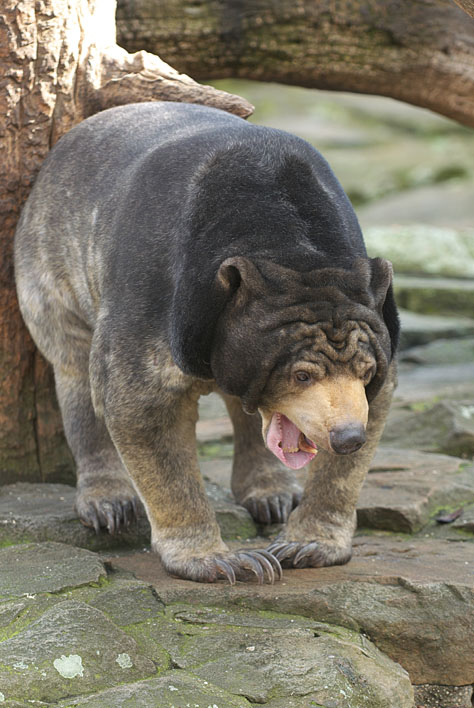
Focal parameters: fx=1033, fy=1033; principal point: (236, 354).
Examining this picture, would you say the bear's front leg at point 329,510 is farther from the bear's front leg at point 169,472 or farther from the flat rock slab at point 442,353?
the flat rock slab at point 442,353

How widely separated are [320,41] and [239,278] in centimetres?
332

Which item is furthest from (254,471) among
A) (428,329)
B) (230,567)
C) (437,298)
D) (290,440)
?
(437,298)

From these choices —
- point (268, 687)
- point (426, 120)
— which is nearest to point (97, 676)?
point (268, 687)

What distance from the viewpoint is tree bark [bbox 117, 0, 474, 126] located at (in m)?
6.02

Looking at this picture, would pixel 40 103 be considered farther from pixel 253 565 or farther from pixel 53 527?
pixel 253 565

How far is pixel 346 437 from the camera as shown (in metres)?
3.13

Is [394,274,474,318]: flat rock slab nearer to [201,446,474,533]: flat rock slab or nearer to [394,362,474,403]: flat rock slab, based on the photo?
[394,362,474,403]: flat rock slab

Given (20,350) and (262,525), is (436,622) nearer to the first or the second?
(262,525)

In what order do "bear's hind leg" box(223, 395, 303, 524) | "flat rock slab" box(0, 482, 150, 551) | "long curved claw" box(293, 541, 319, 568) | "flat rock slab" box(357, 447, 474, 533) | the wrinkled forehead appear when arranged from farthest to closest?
"bear's hind leg" box(223, 395, 303, 524)
"flat rock slab" box(357, 447, 474, 533)
"flat rock slab" box(0, 482, 150, 551)
"long curved claw" box(293, 541, 319, 568)
the wrinkled forehead

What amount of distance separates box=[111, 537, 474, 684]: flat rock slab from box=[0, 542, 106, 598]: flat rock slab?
261 mm

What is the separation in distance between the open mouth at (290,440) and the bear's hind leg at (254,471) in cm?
122

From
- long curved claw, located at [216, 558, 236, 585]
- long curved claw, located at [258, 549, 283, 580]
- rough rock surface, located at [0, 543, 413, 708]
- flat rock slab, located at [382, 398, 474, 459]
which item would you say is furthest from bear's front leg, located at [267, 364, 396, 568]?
flat rock slab, located at [382, 398, 474, 459]

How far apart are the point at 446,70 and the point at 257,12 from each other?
4.05 feet

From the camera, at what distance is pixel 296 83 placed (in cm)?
653
